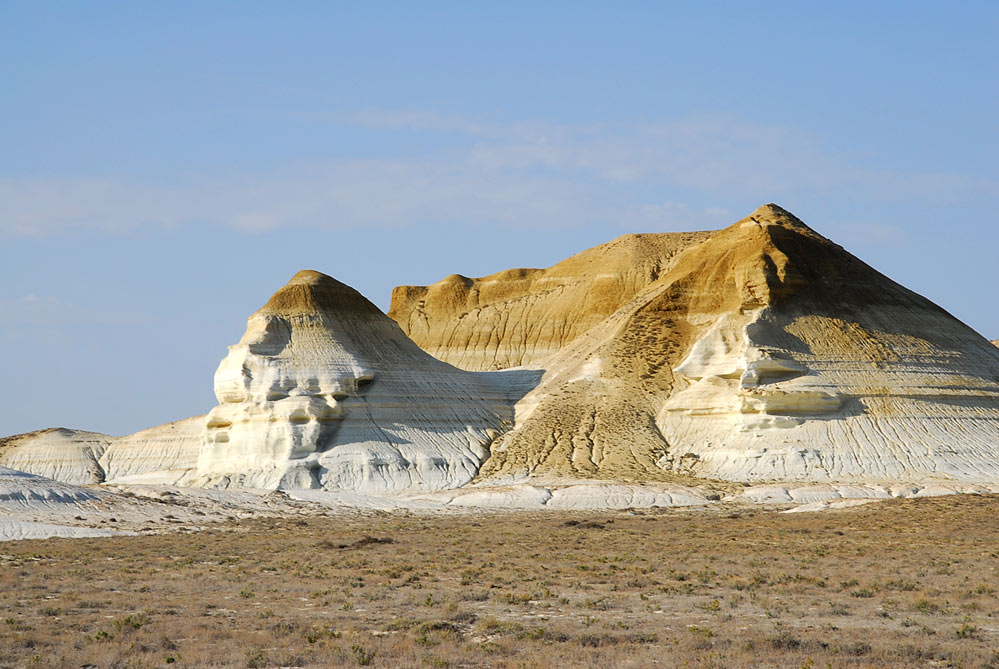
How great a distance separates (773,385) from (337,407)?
799 inches

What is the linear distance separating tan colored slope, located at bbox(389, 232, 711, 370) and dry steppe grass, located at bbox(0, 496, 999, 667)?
163 feet

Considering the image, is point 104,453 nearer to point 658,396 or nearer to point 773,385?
point 658,396

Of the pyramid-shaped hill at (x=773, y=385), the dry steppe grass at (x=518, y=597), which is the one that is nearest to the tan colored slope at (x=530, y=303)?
the pyramid-shaped hill at (x=773, y=385)

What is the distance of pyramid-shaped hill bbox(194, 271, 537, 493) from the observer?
189 feet

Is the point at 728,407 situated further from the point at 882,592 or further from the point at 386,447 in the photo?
the point at 882,592

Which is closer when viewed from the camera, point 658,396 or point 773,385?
point 773,385

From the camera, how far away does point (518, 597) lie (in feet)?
77.2

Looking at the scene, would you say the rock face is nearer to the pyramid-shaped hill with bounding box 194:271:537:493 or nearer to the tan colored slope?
the pyramid-shaped hill with bounding box 194:271:537:493

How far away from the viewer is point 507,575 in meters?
27.2

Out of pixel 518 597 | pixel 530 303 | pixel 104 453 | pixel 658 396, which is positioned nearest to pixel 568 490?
pixel 658 396

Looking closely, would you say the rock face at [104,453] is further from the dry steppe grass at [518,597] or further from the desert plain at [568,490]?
the dry steppe grass at [518,597]

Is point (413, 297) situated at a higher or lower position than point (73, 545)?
higher

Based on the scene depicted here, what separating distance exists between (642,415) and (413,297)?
46899 millimetres

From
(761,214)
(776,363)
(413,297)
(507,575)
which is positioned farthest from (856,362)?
(413,297)
